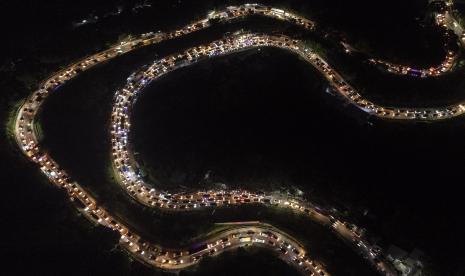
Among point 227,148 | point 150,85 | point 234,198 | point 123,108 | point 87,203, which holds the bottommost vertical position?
point 87,203

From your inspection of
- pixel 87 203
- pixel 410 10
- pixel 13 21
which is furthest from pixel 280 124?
pixel 13 21

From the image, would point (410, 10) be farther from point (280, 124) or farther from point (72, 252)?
point (72, 252)

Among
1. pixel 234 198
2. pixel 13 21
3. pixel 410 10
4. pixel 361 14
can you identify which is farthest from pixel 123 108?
pixel 410 10

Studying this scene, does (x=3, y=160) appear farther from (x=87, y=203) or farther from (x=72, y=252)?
(x=72, y=252)

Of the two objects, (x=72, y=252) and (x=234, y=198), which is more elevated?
(x=234, y=198)

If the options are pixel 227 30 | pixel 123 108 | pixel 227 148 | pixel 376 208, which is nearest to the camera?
pixel 376 208

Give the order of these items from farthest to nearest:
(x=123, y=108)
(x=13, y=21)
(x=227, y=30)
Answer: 1. (x=13, y=21)
2. (x=227, y=30)
3. (x=123, y=108)

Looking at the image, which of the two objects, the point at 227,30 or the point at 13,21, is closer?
the point at 227,30
